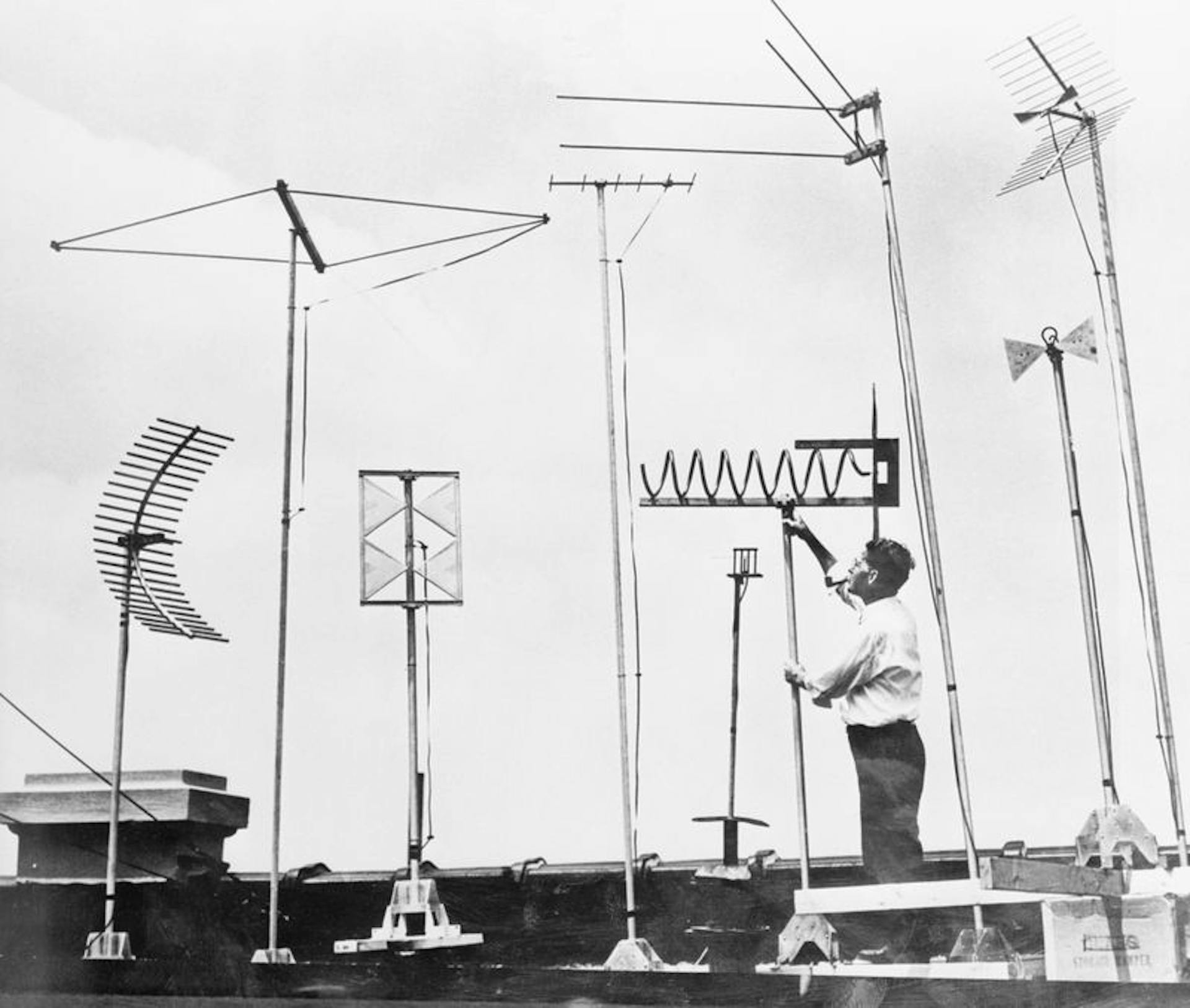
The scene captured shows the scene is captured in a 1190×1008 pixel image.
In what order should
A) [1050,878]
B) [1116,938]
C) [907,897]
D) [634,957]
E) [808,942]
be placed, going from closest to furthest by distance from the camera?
[1050,878] → [1116,938] → [907,897] → [808,942] → [634,957]

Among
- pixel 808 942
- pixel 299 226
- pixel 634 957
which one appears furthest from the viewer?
pixel 299 226

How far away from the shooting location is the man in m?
5.62

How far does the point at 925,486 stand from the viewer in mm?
5738

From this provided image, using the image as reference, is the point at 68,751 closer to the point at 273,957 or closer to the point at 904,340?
the point at 273,957

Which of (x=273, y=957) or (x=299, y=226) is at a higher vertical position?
(x=299, y=226)

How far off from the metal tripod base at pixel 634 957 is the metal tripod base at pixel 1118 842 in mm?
1527

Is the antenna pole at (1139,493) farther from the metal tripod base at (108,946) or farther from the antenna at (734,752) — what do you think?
the metal tripod base at (108,946)

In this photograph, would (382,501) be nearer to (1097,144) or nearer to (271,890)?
(271,890)

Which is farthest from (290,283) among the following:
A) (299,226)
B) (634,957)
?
(634,957)

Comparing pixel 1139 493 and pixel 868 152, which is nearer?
pixel 1139 493

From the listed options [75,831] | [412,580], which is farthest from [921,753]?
[75,831]

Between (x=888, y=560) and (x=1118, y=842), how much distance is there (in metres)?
1.36

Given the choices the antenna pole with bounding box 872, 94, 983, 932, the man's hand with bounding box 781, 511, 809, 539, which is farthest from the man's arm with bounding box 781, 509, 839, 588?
the antenna pole with bounding box 872, 94, 983, 932

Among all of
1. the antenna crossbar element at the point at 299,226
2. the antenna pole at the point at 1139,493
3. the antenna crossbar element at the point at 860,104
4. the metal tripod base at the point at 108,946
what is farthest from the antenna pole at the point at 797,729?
the metal tripod base at the point at 108,946
